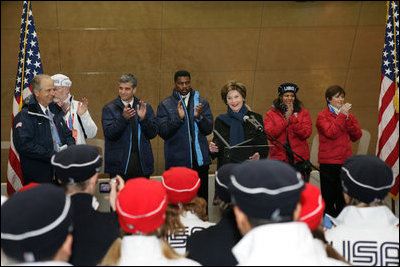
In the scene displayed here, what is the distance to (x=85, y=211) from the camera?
2.03 m

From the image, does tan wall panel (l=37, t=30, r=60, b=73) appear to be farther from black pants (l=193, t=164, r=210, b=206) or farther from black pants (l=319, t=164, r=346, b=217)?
black pants (l=319, t=164, r=346, b=217)

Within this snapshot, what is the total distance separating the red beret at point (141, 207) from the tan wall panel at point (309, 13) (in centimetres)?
513

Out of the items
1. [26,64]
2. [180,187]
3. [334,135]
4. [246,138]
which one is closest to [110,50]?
[26,64]

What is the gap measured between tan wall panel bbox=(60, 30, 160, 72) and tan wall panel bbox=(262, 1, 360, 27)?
5.77ft

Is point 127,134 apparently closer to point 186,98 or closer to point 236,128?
point 186,98

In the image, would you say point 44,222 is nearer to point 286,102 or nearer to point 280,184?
point 280,184

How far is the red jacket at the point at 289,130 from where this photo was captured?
13.3 ft

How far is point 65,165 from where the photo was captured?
2.30 metres

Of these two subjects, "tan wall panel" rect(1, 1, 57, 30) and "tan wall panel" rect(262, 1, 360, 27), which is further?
"tan wall panel" rect(262, 1, 360, 27)

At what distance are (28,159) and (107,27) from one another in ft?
9.83

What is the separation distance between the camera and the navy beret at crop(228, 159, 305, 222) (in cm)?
133

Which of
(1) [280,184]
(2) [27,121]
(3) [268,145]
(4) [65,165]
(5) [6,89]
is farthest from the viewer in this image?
(5) [6,89]

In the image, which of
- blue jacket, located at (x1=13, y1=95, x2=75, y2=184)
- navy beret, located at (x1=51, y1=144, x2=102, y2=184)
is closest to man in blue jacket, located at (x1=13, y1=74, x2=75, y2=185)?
blue jacket, located at (x1=13, y1=95, x2=75, y2=184)

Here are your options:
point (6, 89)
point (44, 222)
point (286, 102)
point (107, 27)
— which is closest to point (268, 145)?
point (286, 102)
